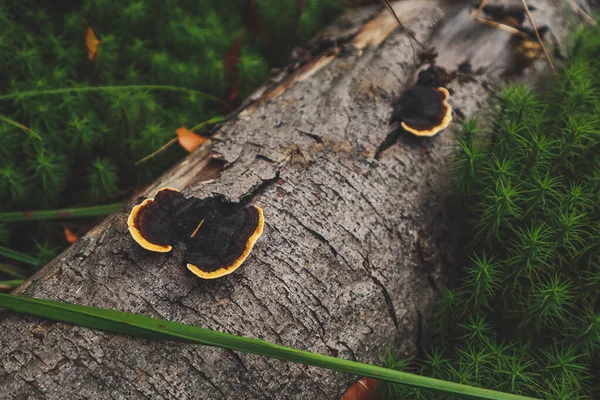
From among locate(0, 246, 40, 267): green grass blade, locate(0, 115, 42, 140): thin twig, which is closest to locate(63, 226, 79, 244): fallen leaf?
Answer: locate(0, 246, 40, 267): green grass blade

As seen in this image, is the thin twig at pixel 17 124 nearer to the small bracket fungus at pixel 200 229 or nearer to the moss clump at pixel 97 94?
the moss clump at pixel 97 94

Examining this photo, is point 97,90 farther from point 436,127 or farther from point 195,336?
point 436,127

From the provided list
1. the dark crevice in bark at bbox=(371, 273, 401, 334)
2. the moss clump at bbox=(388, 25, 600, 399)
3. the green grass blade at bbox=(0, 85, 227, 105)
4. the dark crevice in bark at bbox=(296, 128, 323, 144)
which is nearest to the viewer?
the moss clump at bbox=(388, 25, 600, 399)

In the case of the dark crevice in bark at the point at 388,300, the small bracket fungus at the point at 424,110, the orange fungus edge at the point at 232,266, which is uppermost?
the orange fungus edge at the point at 232,266

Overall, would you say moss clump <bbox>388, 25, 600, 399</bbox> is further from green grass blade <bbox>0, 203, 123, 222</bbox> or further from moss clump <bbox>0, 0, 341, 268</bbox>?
green grass blade <bbox>0, 203, 123, 222</bbox>

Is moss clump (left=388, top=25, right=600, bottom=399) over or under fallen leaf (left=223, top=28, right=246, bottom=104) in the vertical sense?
under

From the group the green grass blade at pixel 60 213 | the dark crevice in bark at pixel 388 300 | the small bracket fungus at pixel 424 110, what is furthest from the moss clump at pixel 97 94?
the dark crevice in bark at pixel 388 300
